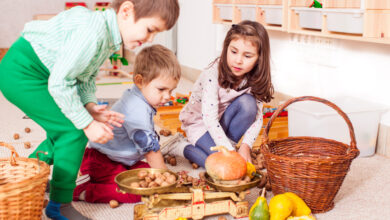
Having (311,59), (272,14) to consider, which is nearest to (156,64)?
(272,14)

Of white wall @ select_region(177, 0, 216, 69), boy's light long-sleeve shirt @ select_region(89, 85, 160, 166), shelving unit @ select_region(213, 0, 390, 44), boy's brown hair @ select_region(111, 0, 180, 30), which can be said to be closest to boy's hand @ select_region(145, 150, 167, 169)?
boy's light long-sleeve shirt @ select_region(89, 85, 160, 166)

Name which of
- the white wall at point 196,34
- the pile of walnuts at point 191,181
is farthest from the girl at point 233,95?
the white wall at point 196,34

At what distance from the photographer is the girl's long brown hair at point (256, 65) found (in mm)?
1738

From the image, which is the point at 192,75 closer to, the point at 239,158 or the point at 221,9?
the point at 221,9

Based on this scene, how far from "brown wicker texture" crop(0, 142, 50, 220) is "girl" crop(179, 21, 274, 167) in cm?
71

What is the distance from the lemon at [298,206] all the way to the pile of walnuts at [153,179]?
13.8 inches

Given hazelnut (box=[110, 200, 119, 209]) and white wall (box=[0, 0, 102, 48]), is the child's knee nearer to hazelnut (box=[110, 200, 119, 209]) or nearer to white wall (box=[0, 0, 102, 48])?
hazelnut (box=[110, 200, 119, 209])

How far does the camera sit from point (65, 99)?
3.85ft

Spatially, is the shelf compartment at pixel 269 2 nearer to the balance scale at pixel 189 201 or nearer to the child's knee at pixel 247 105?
the child's knee at pixel 247 105

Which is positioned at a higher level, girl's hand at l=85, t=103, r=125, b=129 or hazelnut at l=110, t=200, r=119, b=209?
girl's hand at l=85, t=103, r=125, b=129

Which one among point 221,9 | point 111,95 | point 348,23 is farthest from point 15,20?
point 348,23

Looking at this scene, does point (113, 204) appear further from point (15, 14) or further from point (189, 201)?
point (15, 14)

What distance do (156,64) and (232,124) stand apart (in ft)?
1.59

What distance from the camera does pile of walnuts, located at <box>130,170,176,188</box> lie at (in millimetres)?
1326
